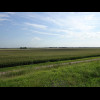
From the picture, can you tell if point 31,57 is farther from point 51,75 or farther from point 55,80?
point 55,80

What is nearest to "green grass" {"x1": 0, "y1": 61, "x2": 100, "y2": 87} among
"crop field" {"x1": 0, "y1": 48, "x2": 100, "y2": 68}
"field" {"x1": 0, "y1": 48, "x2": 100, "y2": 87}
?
"field" {"x1": 0, "y1": 48, "x2": 100, "y2": 87}

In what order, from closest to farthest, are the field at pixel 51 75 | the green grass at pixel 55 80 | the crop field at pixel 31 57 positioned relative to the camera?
the green grass at pixel 55 80
the field at pixel 51 75
the crop field at pixel 31 57

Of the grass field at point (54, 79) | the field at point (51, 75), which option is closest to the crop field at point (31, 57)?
the field at point (51, 75)

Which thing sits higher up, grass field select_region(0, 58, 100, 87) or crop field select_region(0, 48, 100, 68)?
crop field select_region(0, 48, 100, 68)

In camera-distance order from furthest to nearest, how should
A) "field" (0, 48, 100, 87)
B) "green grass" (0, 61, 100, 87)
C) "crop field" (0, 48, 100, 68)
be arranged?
"crop field" (0, 48, 100, 68)
"field" (0, 48, 100, 87)
"green grass" (0, 61, 100, 87)

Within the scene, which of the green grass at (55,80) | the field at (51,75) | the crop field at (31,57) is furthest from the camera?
the crop field at (31,57)

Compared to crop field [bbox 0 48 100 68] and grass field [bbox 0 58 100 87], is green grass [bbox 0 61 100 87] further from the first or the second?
crop field [bbox 0 48 100 68]

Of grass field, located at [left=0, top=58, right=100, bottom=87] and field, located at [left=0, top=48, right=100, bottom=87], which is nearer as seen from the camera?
grass field, located at [left=0, top=58, right=100, bottom=87]

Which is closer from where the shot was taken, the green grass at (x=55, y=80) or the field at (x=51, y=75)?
the green grass at (x=55, y=80)

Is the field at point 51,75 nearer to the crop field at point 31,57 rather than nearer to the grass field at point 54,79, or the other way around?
the grass field at point 54,79

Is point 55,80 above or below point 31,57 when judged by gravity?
below

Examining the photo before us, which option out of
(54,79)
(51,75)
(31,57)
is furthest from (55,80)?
(31,57)
